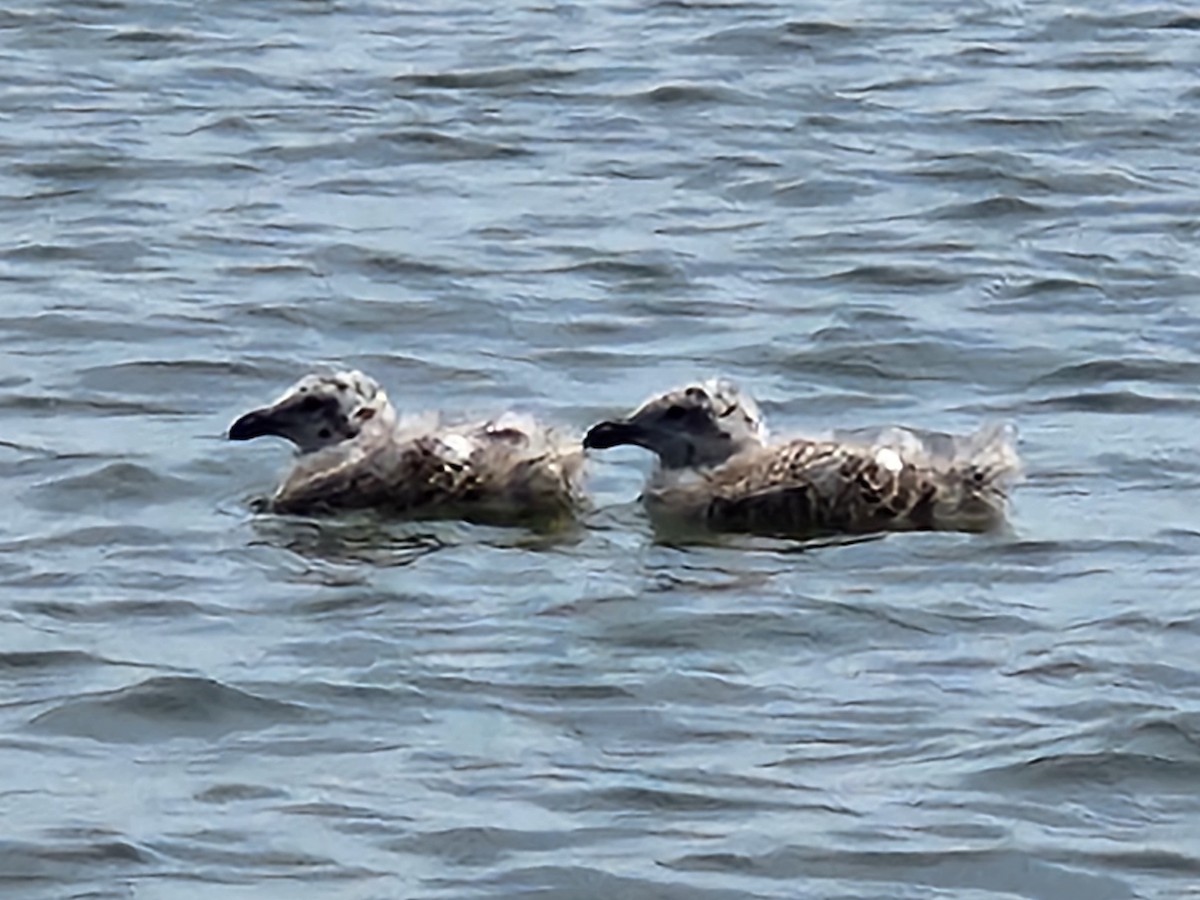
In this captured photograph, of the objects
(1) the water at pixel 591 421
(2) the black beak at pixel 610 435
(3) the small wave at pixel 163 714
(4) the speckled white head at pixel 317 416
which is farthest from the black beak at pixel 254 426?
(3) the small wave at pixel 163 714

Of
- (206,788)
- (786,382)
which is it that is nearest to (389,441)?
(786,382)

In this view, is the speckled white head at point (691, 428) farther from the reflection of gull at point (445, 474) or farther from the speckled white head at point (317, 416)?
the speckled white head at point (317, 416)

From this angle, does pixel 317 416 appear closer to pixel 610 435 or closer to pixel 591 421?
pixel 610 435

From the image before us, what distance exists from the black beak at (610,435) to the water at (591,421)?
20cm

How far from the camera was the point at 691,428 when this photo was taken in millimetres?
12234

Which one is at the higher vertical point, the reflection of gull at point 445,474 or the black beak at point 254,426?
the black beak at point 254,426

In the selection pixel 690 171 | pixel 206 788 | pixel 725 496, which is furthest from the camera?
pixel 690 171

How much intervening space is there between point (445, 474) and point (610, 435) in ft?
1.51

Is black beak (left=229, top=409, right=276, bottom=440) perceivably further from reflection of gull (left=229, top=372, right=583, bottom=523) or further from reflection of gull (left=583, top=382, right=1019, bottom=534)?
reflection of gull (left=583, top=382, right=1019, bottom=534)

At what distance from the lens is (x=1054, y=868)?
8922 mm

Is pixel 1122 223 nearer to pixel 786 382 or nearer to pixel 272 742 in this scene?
pixel 786 382

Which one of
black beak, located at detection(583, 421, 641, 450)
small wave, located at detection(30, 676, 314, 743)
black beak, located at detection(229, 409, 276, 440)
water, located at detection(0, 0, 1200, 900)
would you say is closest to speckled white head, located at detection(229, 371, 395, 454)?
black beak, located at detection(229, 409, 276, 440)

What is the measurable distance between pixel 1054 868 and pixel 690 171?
8.53m

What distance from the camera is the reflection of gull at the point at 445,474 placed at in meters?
12.0
